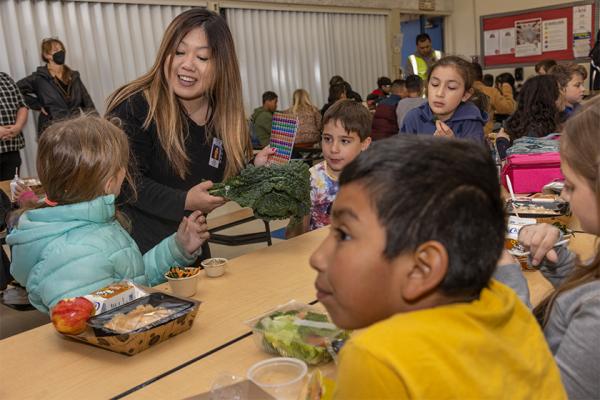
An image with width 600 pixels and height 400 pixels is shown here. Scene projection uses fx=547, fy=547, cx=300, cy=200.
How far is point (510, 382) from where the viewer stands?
2.45ft

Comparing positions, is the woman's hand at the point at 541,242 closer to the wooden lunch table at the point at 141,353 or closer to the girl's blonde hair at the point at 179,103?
the wooden lunch table at the point at 141,353

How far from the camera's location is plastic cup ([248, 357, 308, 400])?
3.48 ft

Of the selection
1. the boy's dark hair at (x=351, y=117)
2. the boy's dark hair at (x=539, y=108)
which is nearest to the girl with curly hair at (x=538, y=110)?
the boy's dark hair at (x=539, y=108)

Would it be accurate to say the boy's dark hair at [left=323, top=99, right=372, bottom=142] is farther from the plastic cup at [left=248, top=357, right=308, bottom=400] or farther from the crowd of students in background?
the plastic cup at [left=248, top=357, right=308, bottom=400]

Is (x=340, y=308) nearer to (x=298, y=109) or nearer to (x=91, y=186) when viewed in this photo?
(x=91, y=186)

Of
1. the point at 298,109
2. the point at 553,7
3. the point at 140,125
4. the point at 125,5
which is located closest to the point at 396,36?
the point at 553,7

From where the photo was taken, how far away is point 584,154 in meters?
1.18

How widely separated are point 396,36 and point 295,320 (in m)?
10.1

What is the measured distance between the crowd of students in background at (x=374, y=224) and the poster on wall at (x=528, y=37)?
28.1 feet

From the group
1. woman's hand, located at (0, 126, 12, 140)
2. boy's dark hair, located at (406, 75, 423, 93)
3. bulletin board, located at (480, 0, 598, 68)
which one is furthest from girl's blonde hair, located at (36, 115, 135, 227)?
bulletin board, located at (480, 0, 598, 68)

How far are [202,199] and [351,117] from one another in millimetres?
1182

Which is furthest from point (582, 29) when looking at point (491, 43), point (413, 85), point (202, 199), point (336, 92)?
point (202, 199)

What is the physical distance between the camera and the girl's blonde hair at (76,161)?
1.70 m

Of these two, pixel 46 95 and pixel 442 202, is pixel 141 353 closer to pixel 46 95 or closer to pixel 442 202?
pixel 442 202
